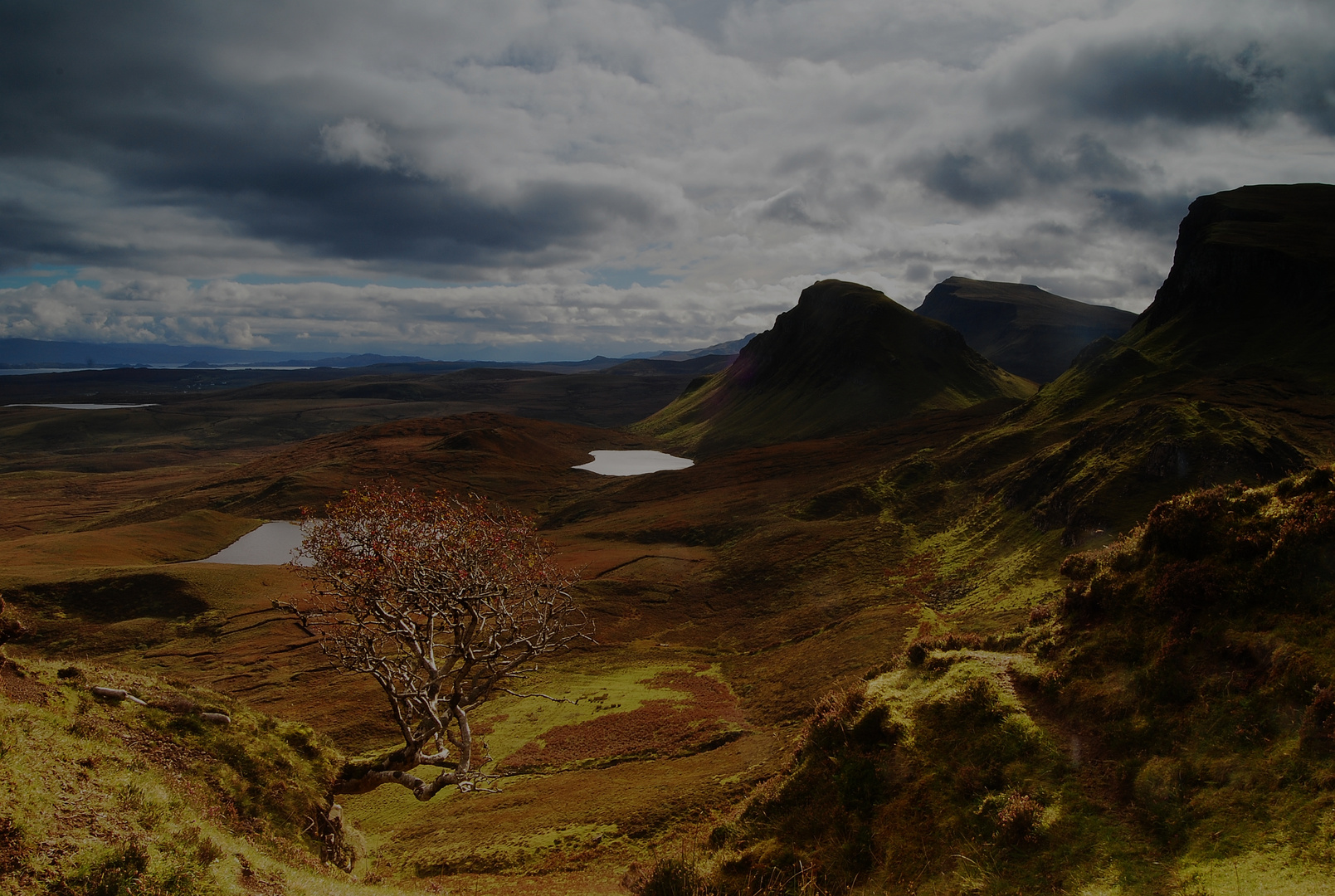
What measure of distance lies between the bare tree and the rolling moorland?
3.29 meters

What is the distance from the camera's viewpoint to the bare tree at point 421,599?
2014cm

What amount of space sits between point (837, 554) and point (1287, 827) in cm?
5938

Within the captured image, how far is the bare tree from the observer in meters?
20.1

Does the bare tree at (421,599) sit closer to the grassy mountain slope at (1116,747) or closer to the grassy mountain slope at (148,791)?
the grassy mountain slope at (148,791)

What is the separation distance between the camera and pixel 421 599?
2209 cm

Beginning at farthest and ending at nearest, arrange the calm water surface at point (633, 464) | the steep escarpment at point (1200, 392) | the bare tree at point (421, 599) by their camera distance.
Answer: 1. the calm water surface at point (633, 464)
2. the steep escarpment at point (1200, 392)
3. the bare tree at point (421, 599)

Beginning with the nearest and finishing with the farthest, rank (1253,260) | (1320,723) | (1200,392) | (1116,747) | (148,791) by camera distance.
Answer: (1320,723)
(148,791)
(1116,747)
(1200,392)
(1253,260)

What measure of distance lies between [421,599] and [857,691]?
1474 cm

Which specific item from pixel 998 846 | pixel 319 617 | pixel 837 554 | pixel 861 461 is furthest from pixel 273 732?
pixel 861 461

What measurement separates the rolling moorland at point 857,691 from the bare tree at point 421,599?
329 cm

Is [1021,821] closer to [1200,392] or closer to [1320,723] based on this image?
[1320,723]

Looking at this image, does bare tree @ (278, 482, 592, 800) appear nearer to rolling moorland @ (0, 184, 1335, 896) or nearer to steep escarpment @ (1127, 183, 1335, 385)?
rolling moorland @ (0, 184, 1335, 896)

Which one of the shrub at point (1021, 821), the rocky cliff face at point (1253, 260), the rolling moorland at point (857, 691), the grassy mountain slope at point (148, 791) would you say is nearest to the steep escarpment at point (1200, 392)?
the rocky cliff face at point (1253, 260)

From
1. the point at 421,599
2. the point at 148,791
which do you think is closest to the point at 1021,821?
the point at 148,791
